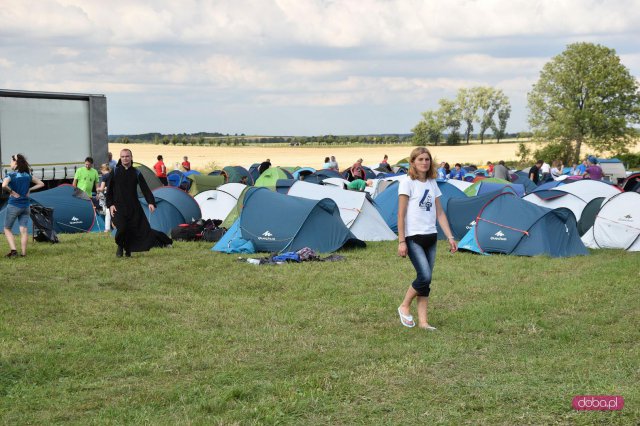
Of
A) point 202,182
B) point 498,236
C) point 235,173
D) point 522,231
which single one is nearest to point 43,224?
point 498,236

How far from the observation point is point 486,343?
24.8 feet

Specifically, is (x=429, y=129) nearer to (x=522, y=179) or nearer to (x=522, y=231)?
(x=522, y=179)

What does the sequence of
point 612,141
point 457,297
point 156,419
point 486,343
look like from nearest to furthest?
point 156,419
point 486,343
point 457,297
point 612,141

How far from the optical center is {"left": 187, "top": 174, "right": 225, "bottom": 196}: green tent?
26.0 m

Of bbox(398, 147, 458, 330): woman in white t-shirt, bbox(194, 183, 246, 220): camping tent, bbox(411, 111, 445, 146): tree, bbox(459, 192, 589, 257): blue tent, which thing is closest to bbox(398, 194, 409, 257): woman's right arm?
bbox(398, 147, 458, 330): woman in white t-shirt

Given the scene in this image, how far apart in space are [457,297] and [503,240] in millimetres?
4756

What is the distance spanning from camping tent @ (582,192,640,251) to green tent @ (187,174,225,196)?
13442 millimetres

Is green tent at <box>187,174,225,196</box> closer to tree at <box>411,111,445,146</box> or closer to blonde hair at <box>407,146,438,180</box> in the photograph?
blonde hair at <box>407,146,438,180</box>

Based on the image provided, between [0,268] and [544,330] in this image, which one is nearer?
[544,330]

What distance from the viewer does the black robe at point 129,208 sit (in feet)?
42.3

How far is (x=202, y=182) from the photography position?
26.3 metres

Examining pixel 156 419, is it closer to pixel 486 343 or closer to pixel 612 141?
pixel 486 343

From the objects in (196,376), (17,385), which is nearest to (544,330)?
(196,376)

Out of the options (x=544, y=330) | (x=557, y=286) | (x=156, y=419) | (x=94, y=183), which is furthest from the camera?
(x=94, y=183)
